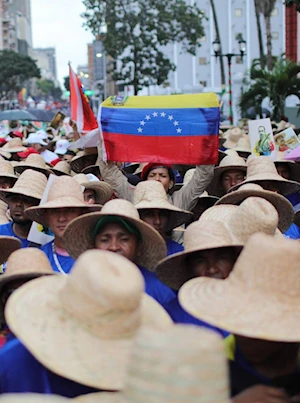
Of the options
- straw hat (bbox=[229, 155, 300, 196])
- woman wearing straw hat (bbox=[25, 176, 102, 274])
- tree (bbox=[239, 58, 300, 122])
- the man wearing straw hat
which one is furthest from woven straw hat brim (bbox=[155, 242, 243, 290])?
tree (bbox=[239, 58, 300, 122])

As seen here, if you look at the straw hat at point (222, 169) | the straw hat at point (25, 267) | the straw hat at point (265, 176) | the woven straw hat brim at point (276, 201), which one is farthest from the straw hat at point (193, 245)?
the straw hat at point (222, 169)

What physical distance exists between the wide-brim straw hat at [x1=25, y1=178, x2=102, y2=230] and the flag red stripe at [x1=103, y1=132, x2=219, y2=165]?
6.35ft

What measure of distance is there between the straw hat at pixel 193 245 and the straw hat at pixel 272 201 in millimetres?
1634

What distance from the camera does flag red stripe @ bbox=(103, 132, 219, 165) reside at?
24.3 feet

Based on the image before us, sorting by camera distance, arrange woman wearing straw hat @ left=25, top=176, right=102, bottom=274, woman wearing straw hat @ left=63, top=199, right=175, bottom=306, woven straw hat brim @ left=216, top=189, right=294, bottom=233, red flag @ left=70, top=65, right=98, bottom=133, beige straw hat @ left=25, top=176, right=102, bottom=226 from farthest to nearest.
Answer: red flag @ left=70, top=65, right=98, bottom=133 < woven straw hat brim @ left=216, top=189, right=294, bottom=233 < beige straw hat @ left=25, top=176, right=102, bottom=226 < woman wearing straw hat @ left=25, top=176, right=102, bottom=274 < woman wearing straw hat @ left=63, top=199, right=175, bottom=306

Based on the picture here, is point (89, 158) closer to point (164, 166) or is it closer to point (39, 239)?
point (164, 166)

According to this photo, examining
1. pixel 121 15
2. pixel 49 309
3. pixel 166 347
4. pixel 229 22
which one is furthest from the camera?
pixel 229 22

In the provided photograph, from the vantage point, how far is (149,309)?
9.39 feet

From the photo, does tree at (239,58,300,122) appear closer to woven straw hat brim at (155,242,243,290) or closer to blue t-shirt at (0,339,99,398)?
woven straw hat brim at (155,242,243,290)

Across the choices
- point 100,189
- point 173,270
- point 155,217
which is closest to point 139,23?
point 100,189

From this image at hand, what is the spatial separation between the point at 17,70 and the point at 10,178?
79543mm

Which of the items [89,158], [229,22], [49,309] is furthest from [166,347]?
[229,22]

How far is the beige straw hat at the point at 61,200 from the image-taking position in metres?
5.27

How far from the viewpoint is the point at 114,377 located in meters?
2.55
